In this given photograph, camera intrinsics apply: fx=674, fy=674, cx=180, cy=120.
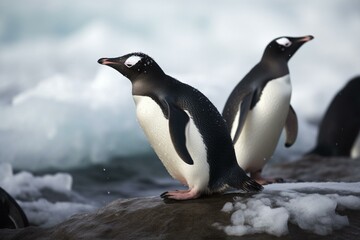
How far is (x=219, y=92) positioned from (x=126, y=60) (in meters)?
9.08

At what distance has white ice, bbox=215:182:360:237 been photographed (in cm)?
247

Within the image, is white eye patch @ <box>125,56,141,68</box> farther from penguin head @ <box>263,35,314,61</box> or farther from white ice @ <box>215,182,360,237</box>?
penguin head @ <box>263,35,314,61</box>

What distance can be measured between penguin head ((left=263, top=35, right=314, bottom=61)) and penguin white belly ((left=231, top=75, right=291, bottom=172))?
0.67ft

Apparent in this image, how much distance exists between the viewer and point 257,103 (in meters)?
3.86

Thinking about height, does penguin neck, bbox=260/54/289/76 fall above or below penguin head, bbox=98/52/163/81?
below

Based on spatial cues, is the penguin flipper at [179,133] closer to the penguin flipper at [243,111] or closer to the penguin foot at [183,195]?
the penguin foot at [183,195]

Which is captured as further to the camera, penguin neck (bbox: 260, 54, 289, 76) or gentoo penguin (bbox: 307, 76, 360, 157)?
gentoo penguin (bbox: 307, 76, 360, 157)

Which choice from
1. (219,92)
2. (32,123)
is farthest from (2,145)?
(219,92)

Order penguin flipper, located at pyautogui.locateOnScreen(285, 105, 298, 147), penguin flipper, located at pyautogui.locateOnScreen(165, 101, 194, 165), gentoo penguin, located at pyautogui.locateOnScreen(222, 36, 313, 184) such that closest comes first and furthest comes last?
1. penguin flipper, located at pyautogui.locateOnScreen(165, 101, 194, 165)
2. gentoo penguin, located at pyautogui.locateOnScreen(222, 36, 313, 184)
3. penguin flipper, located at pyautogui.locateOnScreen(285, 105, 298, 147)

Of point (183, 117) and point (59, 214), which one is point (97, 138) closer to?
point (59, 214)

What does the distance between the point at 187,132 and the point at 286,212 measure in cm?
54

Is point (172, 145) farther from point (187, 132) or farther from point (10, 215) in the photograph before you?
point (10, 215)

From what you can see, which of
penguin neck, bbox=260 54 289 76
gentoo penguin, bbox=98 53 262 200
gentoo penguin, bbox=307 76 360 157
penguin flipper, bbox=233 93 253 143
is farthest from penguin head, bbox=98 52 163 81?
gentoo penguin, bbox=307 76 360 157

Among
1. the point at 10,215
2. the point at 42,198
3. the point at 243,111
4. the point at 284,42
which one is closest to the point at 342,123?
the point at 42,198
